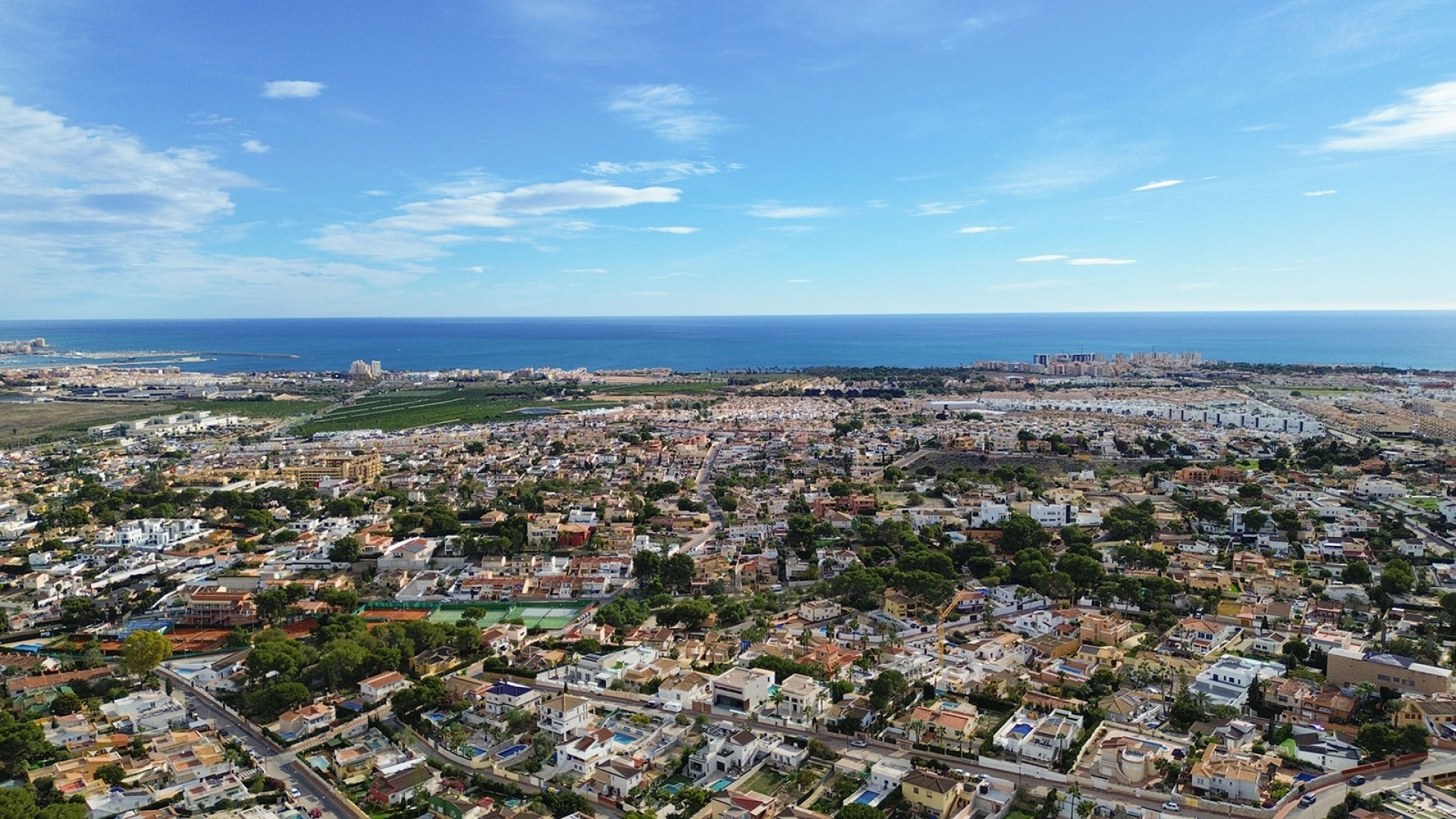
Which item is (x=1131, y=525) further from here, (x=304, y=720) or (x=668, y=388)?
(x=668, y=388)

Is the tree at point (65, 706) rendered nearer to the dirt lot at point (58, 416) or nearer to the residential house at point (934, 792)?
→ the residential house at point (934, 792)

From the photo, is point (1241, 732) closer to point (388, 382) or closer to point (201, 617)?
point (201, 617)

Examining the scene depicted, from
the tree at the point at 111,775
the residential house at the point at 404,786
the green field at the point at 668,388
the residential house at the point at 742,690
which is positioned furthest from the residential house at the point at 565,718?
the green field at the point at 668,388

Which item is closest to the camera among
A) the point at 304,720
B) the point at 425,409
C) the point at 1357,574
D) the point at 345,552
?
the point at 304,720

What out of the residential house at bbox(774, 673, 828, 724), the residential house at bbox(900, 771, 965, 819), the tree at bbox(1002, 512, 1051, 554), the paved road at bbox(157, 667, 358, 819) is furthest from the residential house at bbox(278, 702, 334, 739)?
the tree at bbox(1002, 512, 1051, 554)

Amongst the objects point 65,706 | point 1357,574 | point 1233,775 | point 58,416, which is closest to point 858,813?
point 1233,775
